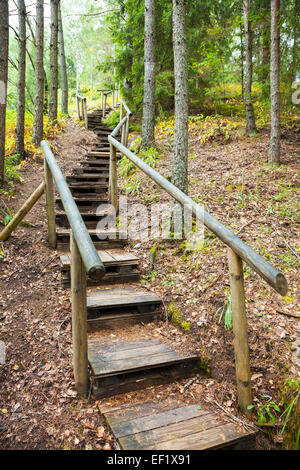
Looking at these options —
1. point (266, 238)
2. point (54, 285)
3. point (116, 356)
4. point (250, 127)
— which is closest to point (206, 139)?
point (250, 127)

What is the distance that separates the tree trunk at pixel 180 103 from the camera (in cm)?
438

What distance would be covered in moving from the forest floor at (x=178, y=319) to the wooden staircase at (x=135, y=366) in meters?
0.11

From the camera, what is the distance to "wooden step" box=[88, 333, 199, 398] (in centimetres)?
237

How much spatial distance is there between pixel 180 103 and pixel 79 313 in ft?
11.6

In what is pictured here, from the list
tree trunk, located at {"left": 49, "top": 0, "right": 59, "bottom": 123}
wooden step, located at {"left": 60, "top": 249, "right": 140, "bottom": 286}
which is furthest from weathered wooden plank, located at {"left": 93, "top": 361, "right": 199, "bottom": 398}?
tree trunk, located at {"left": 49, "top": 0, "right": 59, "bottom": 123}

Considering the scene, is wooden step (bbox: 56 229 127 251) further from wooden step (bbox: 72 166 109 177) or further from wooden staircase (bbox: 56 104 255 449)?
wooden step (bbox: 72 166 109 177)

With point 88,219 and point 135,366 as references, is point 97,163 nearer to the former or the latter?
point 88,219

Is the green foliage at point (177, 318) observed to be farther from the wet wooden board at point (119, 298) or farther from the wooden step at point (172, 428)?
the wooden step at point (172, 428)

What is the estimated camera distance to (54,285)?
354 centimetres

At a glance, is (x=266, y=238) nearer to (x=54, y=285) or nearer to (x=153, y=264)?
(x=153, y=264)

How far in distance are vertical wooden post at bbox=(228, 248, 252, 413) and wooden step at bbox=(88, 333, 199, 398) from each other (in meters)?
0.55

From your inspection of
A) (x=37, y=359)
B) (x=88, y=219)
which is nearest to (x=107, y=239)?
(x=88, y=219)

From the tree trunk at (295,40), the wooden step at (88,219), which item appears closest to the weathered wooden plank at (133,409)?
the wooden step at (88,219)

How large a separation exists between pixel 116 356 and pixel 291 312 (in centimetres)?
166
